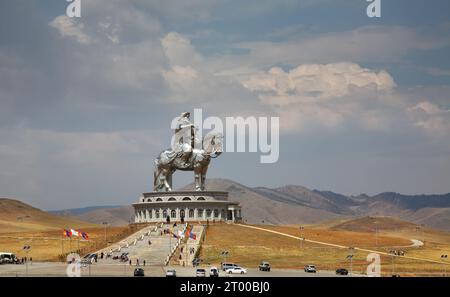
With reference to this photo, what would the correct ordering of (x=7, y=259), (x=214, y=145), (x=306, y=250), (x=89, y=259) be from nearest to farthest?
(x=89, y=259) → (x=7, y=259) → (x=306, y=250) → (x=214, y=145)

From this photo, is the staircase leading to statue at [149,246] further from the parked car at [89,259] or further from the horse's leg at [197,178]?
the horse's leg at [197,178]

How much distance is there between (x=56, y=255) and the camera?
11494 cm

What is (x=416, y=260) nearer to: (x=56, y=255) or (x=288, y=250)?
(x=288, y=250)

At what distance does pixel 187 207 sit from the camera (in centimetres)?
14038

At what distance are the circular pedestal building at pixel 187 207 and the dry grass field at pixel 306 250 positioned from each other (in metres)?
6.36

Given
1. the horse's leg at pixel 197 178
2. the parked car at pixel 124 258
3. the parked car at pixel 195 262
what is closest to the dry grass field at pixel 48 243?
the parked car at pixel 124 258

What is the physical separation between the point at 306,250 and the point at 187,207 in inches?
1101

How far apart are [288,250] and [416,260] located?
1641 cm

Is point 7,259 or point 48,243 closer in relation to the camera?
point 7,259

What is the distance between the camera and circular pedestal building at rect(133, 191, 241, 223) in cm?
14025

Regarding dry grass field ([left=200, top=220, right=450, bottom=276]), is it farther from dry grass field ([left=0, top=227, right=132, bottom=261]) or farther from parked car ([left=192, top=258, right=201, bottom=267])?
dry grass field ([left=0, top=227, right=132, bottom=261])

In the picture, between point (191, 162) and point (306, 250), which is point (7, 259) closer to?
point (306, 250)

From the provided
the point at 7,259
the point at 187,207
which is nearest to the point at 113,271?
the point at 7,259
